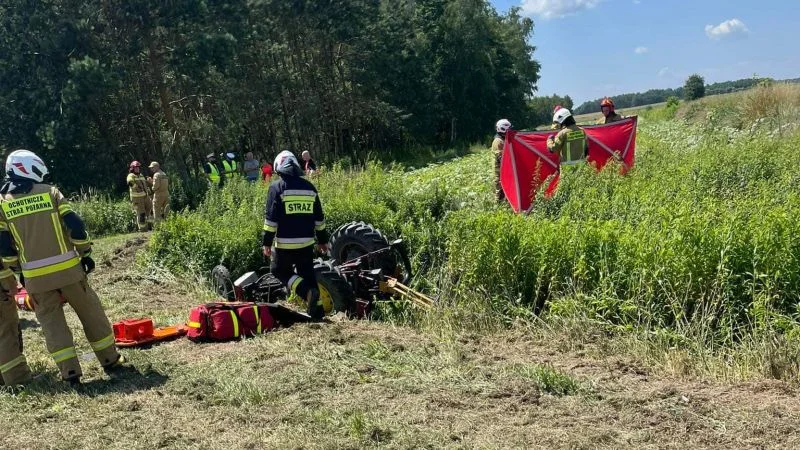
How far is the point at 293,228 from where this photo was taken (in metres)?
6.57

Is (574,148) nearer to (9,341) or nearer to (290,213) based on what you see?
(290,213)

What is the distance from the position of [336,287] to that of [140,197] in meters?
10.1

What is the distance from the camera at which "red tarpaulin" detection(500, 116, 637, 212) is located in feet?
28.8

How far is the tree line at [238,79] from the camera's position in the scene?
21.5 m

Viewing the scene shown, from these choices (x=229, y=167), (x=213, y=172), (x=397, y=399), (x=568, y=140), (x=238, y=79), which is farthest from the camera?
(x=238, y=79)

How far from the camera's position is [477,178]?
13148 mm

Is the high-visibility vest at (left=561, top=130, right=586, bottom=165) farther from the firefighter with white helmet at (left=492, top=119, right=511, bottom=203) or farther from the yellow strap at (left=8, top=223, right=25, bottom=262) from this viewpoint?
the yellow strap at (left=8, top=223, right=25, bottom=262)

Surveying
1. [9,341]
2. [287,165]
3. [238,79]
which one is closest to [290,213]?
[287,165]

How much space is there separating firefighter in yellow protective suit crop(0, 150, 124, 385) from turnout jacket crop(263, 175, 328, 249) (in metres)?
1.84

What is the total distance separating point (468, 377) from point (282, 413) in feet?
4.17

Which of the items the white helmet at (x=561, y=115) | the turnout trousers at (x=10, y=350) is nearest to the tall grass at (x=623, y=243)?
the white helmet at (x=561, y=115)

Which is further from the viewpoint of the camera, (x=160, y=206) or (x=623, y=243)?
(x=160, y=206)

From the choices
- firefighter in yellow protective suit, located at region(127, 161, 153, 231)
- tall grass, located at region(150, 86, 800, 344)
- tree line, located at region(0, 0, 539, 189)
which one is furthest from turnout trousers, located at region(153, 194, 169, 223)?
tree line, located at region(0, 0, 539, 189)

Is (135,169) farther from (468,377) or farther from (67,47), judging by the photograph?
(468,377)
